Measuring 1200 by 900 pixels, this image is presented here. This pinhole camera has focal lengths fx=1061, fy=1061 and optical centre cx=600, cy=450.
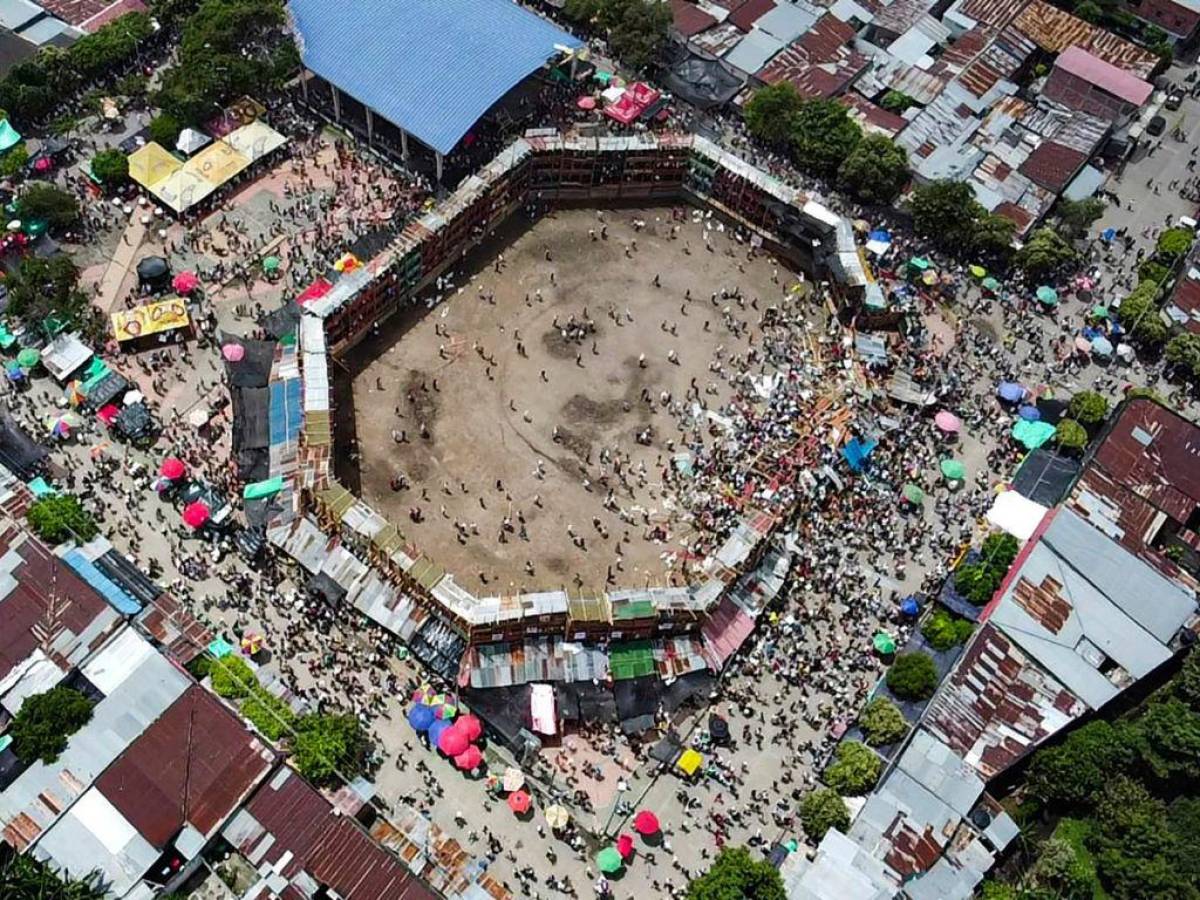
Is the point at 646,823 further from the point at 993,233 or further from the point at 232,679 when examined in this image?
the point at 993,233

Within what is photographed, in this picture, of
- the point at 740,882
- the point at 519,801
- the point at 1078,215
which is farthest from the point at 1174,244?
the point at 519,801

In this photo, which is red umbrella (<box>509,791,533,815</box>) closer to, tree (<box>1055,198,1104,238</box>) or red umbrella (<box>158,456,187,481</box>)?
red umbrella (<box>158,456,187,481</box>)

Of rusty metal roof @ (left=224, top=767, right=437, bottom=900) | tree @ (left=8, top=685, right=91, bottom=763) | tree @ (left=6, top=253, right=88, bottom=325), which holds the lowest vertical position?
tree @ (left=8, top=685, right=91, bottom=763)

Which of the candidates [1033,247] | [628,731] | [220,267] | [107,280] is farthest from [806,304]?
[107,280]

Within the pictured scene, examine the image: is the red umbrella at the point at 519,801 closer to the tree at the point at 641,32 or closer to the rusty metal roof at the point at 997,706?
the rusty metal roof at the point at 997,706

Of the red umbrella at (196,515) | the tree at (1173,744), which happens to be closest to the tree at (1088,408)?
the tree at (1173,744)

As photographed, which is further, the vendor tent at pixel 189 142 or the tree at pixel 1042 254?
the vendor tent at pixel 189 142

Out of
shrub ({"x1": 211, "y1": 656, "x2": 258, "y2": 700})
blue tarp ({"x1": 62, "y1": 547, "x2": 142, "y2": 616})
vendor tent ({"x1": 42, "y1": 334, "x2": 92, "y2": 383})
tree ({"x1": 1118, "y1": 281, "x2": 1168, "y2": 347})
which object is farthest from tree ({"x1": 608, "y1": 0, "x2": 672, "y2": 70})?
shrub ({"x1": 211, "y1": 656, "x2": 258, "y2": 700})
